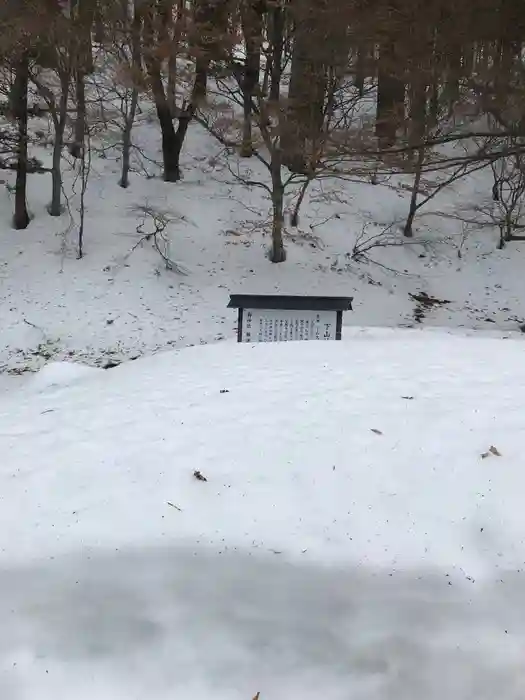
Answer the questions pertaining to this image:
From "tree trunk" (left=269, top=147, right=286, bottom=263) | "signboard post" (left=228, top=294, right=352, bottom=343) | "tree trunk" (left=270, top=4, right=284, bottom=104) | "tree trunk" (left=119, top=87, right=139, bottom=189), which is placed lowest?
"signboard post" (left=228, top=294, right=352, bottom=343)

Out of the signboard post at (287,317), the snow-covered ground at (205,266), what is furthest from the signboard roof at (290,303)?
the snow-covered ground at (205,266)

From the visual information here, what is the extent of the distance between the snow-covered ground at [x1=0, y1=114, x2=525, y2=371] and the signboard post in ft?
11.0

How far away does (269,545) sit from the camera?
2.73 metres

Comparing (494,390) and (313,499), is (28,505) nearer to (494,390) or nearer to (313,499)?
(313,499)

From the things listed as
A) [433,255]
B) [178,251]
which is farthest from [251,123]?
[433,255]

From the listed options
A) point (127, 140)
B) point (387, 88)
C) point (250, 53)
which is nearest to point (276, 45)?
point (250, 53)

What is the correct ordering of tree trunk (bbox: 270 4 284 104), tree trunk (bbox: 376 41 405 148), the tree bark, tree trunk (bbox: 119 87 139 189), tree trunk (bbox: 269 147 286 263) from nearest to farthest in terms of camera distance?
1. tree trunk (bbox: 376 41 405 148)
2. tree trunk (bbox: 270 4 284 104)
3. tree trunk (bbox: 269 147 286 263)
4. the tree bark
5. tree trunk (bbox: 119 87 139 189)

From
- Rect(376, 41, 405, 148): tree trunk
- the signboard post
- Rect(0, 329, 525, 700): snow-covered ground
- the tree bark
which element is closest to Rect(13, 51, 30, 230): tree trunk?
the tree bark

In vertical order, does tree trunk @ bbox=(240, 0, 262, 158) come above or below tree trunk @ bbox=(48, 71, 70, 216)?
above

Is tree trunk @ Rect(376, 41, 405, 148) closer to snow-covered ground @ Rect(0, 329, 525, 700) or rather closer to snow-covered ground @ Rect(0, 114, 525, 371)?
snow-covered ground @ Rect(0, 114, 525, 371)

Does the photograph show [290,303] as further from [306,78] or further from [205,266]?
[306,78]

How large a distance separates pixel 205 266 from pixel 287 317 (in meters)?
5.42

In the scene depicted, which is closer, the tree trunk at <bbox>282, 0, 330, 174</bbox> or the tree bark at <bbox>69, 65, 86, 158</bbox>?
the tree trunk at <bbox>282, 0, 330, 174</bbox>

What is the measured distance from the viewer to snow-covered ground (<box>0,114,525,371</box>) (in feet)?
31.9
